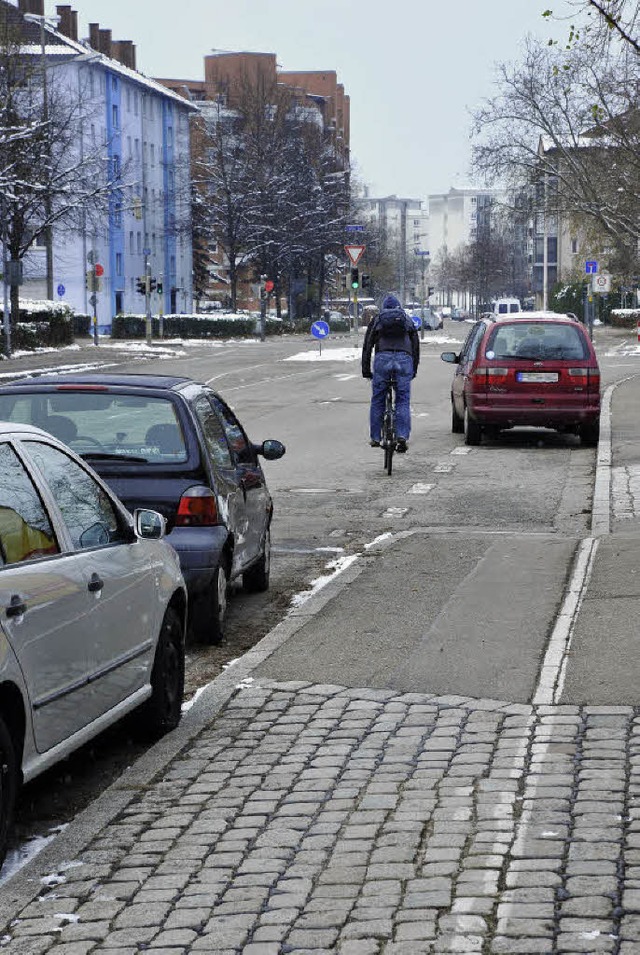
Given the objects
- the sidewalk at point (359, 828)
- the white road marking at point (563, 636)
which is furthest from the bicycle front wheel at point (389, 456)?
the sidewalk at point (359, 828)

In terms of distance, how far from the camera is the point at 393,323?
62.6ft

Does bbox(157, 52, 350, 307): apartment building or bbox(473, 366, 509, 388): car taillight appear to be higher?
bbox(157, 52, 350, 307): apartment building

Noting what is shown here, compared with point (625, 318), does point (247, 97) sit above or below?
above

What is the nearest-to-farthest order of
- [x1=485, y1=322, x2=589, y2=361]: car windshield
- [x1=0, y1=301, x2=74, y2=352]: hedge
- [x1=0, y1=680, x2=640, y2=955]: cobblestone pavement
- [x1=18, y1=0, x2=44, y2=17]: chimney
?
[x1=0, y1=680, x2=640, y2=955]: cobblestone pavement → [x1=485, y1=322, x2=589, y2=361]: car windshield → [x1=0, y1=301, x2=74, y2=352]: hedge → [x1=18, y1=0, x2=44, y2=17]: chimney

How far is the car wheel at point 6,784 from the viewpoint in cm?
524

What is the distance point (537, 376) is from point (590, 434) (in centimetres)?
124

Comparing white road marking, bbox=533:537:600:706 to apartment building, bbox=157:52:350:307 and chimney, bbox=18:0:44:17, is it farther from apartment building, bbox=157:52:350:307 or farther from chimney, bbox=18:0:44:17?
apartment building, bbox=157:52:350:307

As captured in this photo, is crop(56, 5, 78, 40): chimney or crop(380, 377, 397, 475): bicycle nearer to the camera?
crop(380, 377, 397, 475): bicycle

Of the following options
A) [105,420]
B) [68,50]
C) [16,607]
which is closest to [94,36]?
[68,50]

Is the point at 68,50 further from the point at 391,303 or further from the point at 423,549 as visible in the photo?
the point at 423,549

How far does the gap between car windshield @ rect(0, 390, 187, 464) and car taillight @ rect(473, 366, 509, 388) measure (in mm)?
12730

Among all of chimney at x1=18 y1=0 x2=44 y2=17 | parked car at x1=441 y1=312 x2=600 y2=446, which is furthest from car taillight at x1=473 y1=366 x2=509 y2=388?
chimney at x1=18 y1=0 x2=44 y2=17

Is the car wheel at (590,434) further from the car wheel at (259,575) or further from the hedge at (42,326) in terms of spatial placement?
the hedge at (42,326)

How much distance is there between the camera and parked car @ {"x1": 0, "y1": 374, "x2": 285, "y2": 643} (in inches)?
372
